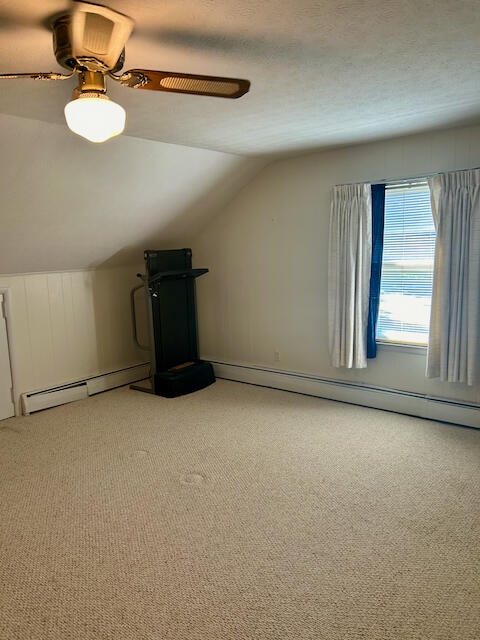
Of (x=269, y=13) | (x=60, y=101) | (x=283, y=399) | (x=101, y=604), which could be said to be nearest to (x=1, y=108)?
(x=60, y=101)

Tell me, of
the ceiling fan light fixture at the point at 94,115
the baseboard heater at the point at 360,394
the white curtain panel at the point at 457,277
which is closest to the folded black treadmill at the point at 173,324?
the baseboard heater at the point at 360,394

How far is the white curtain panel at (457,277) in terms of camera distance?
3615 millimetres

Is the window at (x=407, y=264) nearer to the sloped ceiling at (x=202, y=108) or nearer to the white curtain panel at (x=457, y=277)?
the white curtain panel at (x=457, y=277)

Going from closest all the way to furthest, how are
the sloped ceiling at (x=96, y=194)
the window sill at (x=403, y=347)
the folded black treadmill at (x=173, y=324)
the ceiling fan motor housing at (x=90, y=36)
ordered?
the ceiling fan motor housing at (x=90, y=36), the sloped ceiling at (x=96, y=194), the window sill at (x=403, y=347), the folded black treadmill at (x=173, y=324)

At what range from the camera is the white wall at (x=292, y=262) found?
3.95 metres

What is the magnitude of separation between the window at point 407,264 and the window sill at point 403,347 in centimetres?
3

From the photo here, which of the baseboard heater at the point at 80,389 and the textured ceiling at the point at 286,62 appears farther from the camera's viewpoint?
the baseboard heater at the point at 80,389

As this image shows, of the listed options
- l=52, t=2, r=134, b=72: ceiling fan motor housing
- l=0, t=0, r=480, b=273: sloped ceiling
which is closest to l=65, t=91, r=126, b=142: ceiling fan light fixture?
l=52, t=2, r=134, b=72: ceiling fan motor housing

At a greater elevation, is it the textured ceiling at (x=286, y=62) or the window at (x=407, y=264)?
the textured ceiling at (x=286, y=62)

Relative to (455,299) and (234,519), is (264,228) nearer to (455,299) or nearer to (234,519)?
(455,299)

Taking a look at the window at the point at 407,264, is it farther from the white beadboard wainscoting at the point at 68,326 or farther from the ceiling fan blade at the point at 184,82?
the white beadboard wainscoting at the point at 68,326

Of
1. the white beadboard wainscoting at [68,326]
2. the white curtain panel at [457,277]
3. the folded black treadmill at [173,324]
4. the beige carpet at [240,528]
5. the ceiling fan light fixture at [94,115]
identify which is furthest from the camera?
the folded black treadmill at [173,324]

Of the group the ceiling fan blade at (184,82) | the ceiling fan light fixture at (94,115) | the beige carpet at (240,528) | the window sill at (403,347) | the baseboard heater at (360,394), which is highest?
the ceiling fan blade at (184,82)

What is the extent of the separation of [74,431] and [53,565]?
5.61ft
